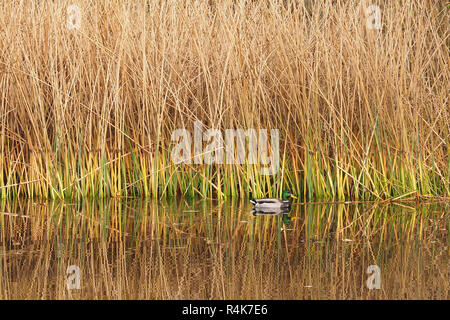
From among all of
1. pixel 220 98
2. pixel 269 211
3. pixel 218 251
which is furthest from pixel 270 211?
pixel 220 98

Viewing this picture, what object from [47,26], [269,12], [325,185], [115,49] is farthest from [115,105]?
[325,185]

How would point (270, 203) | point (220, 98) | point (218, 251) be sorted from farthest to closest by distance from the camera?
1. point (220, 98)
2. point (270, 203)
3. point (218, 251)

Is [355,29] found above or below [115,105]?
above

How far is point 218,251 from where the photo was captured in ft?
12.3

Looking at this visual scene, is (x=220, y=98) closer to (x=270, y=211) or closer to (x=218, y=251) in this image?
(x=270, y=211)

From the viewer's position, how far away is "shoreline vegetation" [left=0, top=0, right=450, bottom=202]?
544cm

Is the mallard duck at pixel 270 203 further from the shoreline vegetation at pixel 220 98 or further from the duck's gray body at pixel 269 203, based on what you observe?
the shoreline vegetation at pixel 220 98

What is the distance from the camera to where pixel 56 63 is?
17.6 ft

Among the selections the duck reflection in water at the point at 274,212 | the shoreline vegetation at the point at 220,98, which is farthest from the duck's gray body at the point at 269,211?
the shoreline vegetation at the point at 220,98

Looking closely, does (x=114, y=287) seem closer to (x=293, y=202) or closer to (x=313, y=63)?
(x=293, y=202)

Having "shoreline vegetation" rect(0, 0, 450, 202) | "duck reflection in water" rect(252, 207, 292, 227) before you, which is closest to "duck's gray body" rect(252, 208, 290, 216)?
"duck reflection in water" rect(252, 207, 292, 227)

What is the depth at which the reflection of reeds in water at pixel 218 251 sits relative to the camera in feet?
10.0

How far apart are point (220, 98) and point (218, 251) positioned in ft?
7.38

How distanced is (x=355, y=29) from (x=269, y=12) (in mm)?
765
